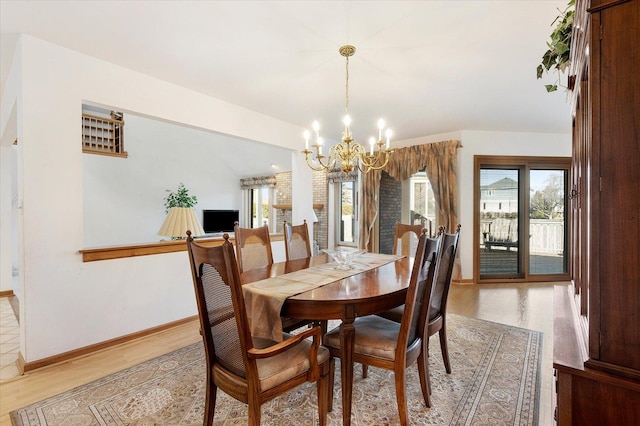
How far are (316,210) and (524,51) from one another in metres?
5.05

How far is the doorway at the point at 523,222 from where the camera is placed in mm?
4977

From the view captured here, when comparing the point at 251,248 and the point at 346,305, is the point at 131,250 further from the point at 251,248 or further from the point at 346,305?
the point at 346,305

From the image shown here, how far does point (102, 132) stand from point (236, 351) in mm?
5843

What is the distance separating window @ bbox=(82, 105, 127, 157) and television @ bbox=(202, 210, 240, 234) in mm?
2200

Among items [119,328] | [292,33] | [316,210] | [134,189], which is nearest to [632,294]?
[292,33]

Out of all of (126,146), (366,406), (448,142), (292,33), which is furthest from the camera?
(126,146)

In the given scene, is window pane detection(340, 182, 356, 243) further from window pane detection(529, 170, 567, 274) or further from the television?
window pane detection(529, 170, 567, 274)

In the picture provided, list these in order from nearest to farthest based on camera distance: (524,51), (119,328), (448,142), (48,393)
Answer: (48,393) → (524,51) → (119,328) → (448,142)

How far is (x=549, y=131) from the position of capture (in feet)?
15.9

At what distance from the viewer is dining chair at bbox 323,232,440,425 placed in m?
1.56

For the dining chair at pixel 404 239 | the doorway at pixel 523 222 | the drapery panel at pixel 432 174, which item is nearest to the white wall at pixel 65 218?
the dining chair at pixel 404 239

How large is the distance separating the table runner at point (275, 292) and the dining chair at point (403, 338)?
352 millimetres

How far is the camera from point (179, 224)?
3.54 metres

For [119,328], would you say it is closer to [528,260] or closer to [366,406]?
[366,406]
